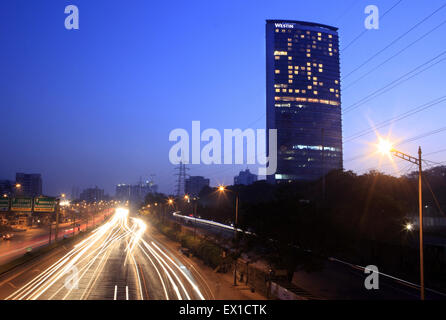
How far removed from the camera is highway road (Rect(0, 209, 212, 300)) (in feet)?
80.9

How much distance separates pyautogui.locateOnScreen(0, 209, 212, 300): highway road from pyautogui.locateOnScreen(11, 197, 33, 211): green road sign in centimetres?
750

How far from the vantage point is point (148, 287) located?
1088 inches

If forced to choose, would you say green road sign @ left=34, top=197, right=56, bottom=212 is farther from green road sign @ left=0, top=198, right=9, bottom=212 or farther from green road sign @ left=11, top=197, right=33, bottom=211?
green road sign @ left=0, top=198, right=9, bottom=212

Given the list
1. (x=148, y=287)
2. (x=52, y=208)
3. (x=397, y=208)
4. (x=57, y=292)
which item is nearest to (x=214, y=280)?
(x=148, y=287)

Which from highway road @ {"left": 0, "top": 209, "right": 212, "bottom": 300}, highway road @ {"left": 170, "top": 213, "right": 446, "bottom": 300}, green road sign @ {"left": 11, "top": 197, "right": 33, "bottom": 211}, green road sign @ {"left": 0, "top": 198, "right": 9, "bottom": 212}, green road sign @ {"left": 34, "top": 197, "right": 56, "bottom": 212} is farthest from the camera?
green road sign @ {"left": 34, "top": 197, "right": 56, "bottom": 212}

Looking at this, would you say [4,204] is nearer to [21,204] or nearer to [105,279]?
[21,204]

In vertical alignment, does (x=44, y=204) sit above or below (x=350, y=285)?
above

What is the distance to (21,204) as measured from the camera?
158 feet

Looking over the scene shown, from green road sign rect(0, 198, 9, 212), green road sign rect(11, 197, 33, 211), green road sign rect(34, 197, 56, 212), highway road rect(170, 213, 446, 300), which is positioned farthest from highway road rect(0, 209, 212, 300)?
highway road rect(170, 213, 446, 300)

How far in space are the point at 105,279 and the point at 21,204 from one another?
2508 centimetres

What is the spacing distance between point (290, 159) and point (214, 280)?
15947 cm

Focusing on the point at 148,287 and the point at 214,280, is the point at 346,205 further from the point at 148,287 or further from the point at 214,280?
the point at 148,287

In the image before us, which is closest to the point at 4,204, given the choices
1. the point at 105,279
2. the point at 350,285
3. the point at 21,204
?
the point at 21,204

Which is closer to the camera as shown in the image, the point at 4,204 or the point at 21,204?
the point at 4,204
